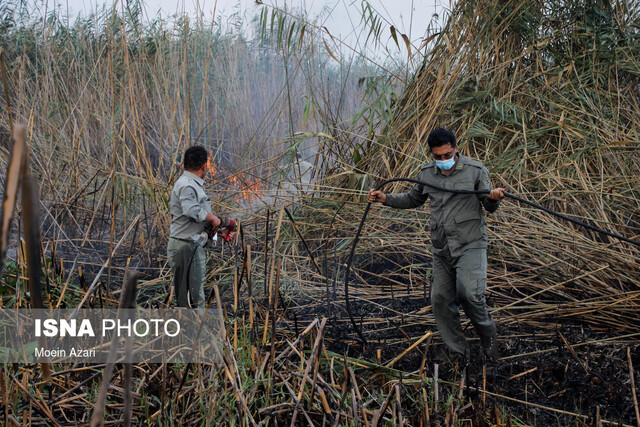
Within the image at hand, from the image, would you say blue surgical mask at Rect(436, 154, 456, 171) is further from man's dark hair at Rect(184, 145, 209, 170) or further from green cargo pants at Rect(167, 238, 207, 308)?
green cargo pants at Rect(167, 238, 207, 308)

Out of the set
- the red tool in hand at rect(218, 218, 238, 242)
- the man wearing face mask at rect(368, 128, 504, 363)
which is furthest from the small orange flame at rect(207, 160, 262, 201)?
the man wearing face mask at rect(368, 128, 504, 363)

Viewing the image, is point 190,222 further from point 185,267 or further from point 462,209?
point 462,209

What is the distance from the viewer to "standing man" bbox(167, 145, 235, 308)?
3.40 meters

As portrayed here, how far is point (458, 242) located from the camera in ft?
10.0

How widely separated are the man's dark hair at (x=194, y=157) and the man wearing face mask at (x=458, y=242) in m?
1.17

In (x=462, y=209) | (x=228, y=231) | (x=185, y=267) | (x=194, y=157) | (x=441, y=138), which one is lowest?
(x=185, y=267)

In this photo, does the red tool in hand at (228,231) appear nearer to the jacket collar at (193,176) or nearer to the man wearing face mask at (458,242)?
the jacket collar at (193,176)

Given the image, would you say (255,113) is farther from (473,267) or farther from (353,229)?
(473,267)

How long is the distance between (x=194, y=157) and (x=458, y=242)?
69.9 inches

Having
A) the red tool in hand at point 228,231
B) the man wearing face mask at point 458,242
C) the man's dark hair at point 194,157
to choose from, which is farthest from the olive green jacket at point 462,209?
the man's dark hair at point 194,157

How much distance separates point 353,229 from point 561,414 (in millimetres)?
2414

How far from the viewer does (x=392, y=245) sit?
4152 millimetres

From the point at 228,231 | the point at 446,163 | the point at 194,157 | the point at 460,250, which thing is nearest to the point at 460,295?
the point at 460,250

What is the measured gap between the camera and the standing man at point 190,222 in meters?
3.40
